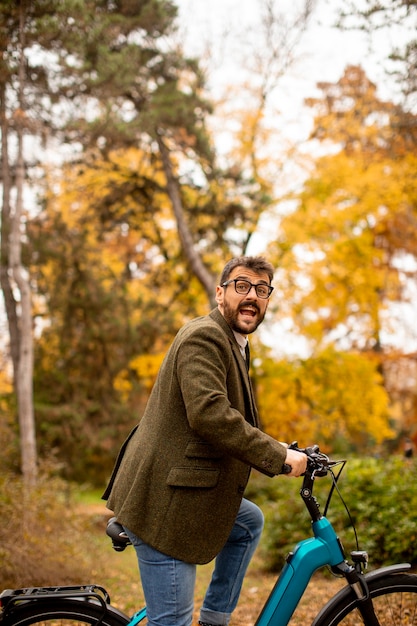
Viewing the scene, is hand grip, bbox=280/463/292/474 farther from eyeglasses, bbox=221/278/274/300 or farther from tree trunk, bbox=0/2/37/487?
tree trunk, bbox=0/2/37/487

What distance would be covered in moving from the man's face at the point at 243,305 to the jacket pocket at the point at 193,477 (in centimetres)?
58

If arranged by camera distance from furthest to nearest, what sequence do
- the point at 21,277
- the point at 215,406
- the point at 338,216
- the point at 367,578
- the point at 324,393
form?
the point at 324,393
the point at 338,216
the point at 21,277
the point at 367,578
the point at 215,406

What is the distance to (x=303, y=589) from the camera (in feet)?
8.07

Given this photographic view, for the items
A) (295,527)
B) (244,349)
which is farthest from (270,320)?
(244,349)

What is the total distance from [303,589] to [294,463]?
1.83 ft

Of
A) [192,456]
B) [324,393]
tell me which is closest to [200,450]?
[192,456]

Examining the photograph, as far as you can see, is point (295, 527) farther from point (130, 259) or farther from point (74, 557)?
point (130, 259)

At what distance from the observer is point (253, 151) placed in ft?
48.2

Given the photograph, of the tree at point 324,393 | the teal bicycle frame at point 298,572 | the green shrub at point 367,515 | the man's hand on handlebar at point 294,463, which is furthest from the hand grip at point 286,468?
the tree at point 324,393

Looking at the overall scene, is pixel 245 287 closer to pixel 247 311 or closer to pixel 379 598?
pixel 247 311

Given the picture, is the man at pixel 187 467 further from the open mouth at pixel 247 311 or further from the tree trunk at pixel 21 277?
the tree trunk at pixel 21 277

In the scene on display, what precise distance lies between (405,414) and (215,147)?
10836 mm

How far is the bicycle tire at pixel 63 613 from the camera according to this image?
2445 mm

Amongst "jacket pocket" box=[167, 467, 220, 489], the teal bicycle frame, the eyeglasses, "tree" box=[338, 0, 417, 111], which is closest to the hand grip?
Result: "jacket pocket" box=[167, 467, 220, 489]
